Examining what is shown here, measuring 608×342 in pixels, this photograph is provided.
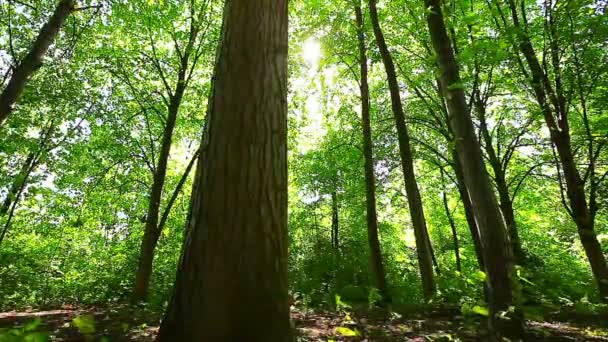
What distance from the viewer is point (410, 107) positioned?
14.9m

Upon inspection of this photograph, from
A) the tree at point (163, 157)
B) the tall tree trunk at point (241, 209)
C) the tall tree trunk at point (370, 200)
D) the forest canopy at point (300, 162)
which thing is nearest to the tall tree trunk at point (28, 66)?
the forest canopy at point (300, 162)

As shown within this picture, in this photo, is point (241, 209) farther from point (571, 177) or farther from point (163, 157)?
point (163, 157)

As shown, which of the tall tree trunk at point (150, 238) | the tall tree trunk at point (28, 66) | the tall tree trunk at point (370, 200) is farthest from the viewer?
the tall tree trunk at point (150, 238)

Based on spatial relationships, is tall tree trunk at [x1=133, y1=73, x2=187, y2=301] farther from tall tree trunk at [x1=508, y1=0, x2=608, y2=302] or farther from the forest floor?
tall tree trunk at [x1=508, y1=0, x2=608, y2=302]

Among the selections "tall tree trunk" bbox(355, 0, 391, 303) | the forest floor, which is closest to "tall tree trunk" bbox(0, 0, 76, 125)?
the forest floor

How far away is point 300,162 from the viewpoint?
68.9 feet

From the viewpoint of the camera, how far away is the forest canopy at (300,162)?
252 cm

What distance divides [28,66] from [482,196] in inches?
285

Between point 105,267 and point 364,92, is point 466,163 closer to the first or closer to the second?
point 364,92

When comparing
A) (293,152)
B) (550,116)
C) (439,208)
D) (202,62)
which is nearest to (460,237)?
(439,208)

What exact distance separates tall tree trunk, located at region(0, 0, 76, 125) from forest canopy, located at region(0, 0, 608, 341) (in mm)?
37

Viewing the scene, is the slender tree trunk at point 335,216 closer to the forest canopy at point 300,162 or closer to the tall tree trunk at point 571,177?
the forest canopy at point 300,162

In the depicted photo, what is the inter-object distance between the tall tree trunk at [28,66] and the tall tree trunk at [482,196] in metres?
6.34

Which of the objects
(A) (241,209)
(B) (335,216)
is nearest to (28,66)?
(A) (241,209)
